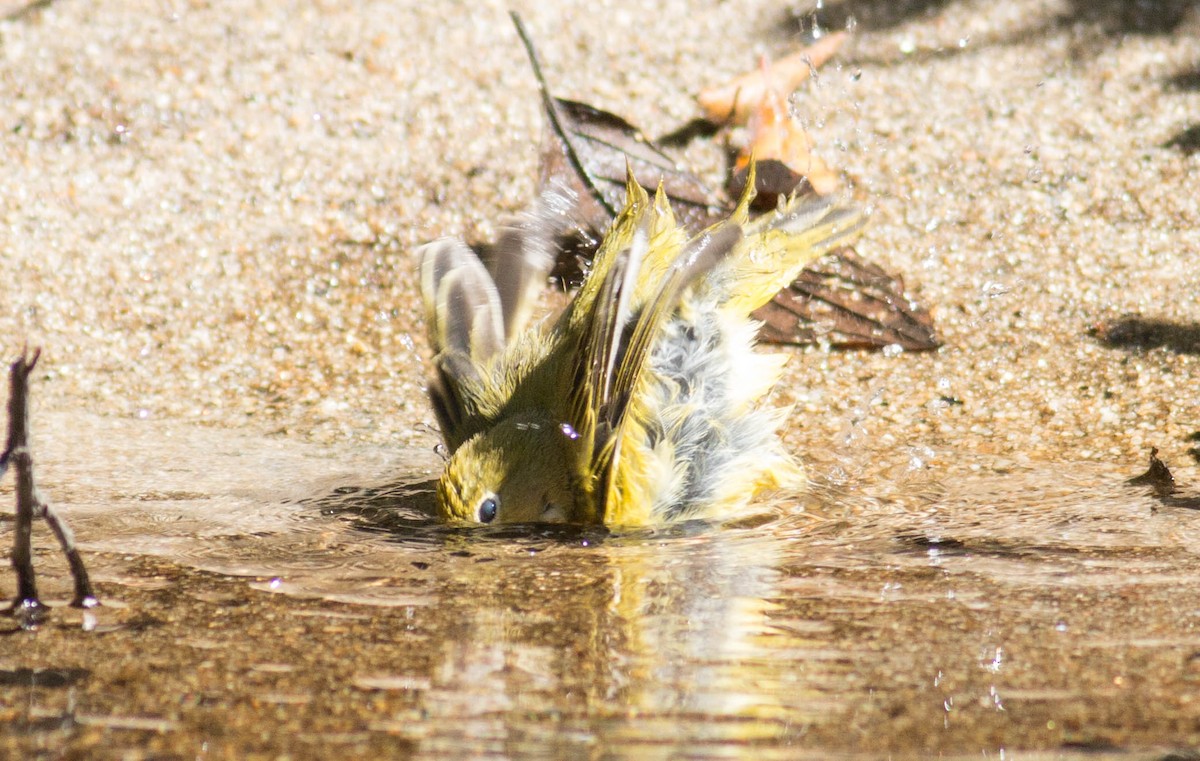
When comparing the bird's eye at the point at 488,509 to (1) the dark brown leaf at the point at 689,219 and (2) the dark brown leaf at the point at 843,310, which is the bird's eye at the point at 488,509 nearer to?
(1) the dark brown leaf at the point at 689,219

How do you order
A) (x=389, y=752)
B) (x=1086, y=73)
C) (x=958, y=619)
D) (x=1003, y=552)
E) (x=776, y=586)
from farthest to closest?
(x=1086, y=73), (x=1003, y=552), (x=776, y=586), (x=958, y=619), (x=389, y=752)

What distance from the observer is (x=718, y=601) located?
95.1 inches

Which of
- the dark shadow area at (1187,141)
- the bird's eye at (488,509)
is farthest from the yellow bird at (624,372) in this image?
the dark shadow area at (1187,141)

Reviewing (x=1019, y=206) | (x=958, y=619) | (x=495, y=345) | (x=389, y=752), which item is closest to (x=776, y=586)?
(x=958, y=619)

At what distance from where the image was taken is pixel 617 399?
3238mm

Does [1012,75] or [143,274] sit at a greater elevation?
[1012,75]

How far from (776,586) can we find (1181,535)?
0.84 m

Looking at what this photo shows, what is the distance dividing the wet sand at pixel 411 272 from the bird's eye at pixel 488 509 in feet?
1.82

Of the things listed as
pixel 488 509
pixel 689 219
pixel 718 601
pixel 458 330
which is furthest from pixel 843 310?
pixel 718 601

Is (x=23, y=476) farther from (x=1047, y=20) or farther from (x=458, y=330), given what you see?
(x=1047, y=20)

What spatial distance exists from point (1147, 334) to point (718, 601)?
2188 millimetres

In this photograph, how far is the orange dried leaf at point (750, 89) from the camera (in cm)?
511

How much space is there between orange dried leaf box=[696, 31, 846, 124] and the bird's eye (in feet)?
8.07

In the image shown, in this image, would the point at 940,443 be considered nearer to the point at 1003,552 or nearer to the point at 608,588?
the point at 1003,552
